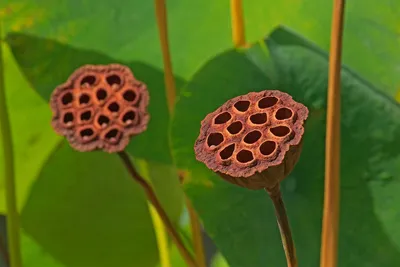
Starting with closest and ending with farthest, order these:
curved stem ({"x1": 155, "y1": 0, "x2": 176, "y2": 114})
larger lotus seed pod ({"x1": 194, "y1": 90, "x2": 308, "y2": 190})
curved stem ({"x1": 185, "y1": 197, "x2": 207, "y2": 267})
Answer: larger lotus seed pod ({"x1": 194, "y1": 90, "x2": 308, "y2": 190}), curved stem ({"x1": 155, "y1": 0, "x2": 176, "y2": 114}), curved stem ({"x1": 185, "y1": 197, "x2": 207, "y2": 267})

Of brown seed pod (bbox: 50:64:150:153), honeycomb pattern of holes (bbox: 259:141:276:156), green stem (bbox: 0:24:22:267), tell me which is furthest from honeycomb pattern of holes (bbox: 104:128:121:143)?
green stem (bbox: 0:24:22:267)

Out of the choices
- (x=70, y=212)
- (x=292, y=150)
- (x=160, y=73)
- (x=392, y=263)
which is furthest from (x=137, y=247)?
(x=292, y=150)

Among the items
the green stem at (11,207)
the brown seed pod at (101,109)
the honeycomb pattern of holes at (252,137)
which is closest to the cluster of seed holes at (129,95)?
the brown seed pod at (101,109)

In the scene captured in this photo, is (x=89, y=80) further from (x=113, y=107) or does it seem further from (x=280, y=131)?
(x=280, y=131)

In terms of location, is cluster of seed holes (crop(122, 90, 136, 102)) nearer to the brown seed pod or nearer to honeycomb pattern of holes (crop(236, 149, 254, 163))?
the brown seed pod

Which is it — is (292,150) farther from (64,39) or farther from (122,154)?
(64,39)

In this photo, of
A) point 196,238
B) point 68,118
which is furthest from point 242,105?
point 196,238
